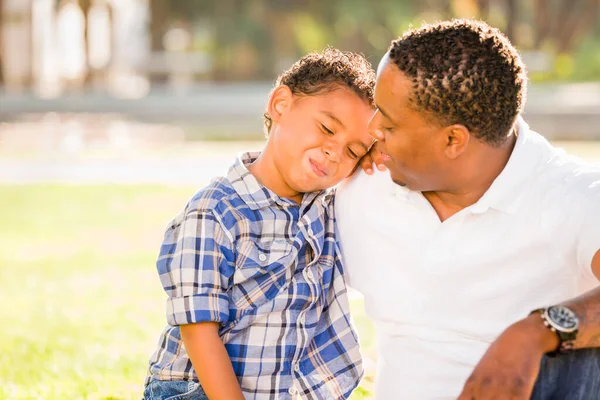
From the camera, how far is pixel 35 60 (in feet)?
71.9

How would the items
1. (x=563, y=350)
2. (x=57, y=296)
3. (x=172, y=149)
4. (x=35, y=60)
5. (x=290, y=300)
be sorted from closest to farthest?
(x=563, y=350) → (x=290, y=300) → (x=57, y=296) → (x=172, y=149) → (x=35, y=60)

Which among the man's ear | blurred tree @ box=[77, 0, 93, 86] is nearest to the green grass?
the man's ear

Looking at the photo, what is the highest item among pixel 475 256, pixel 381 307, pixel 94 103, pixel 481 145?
pixel 481 145

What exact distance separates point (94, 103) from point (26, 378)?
15.3 meters

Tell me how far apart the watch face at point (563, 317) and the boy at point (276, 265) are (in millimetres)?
727

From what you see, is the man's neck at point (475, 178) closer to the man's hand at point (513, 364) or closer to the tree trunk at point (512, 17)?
the man's hand at point (513, 364)

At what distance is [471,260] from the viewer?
2482 mm

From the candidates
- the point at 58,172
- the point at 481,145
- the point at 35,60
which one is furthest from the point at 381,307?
the point at 35,60

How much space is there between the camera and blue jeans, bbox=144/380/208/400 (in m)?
2.59

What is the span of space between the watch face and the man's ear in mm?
514

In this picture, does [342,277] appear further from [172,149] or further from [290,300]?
[172,149]

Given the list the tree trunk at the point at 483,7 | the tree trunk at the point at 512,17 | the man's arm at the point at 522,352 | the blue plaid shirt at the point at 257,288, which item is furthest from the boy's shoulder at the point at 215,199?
the tree trunk at the point at 483,7

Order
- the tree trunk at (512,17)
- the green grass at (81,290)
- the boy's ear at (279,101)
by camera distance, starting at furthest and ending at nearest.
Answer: the tree trunk at (512,17) < the green grass at (81,290) < the boy's ear at (279,101)

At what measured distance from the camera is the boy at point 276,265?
2533 millimetres
